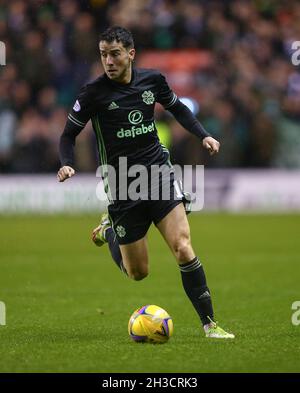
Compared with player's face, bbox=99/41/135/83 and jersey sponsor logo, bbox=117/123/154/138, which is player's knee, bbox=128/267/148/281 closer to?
jersey sponsor logo, bbox=117/123/154/138

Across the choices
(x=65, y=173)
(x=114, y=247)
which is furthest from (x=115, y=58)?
(x=114, y=247)

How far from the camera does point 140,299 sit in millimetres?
9555

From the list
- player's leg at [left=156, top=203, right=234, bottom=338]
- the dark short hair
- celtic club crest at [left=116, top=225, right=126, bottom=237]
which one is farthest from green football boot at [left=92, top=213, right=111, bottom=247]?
the dark short hair

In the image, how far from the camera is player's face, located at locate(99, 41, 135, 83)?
7086mm

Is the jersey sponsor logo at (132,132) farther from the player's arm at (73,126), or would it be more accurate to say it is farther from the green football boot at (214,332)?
the green football boot at (214,332)

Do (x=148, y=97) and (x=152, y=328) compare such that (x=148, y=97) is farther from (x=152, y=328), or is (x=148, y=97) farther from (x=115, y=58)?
(x=152, y=328)

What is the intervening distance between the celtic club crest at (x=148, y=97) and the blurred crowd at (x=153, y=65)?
11449mm

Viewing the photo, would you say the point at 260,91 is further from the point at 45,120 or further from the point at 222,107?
the point at 45,120

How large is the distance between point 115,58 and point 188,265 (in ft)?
5.43

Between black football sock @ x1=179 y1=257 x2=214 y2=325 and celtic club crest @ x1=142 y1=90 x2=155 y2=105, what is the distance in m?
1.28

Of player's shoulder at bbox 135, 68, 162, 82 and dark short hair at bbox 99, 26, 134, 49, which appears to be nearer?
dark short hair at bbox 99, 26, 134, 49

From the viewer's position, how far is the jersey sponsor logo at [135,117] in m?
7.28

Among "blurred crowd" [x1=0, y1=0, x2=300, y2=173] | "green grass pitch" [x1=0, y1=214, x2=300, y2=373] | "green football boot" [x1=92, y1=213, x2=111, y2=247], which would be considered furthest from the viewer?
"blurred crowd" [x1=0, y1=0, x2=300, y2=173]

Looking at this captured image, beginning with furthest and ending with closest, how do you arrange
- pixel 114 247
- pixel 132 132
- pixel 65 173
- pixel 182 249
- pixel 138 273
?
1. pixel 114 247
2. pixel 138 273
3. pixel 132 132
4. pixel 182 249
5. pixel 65 173
